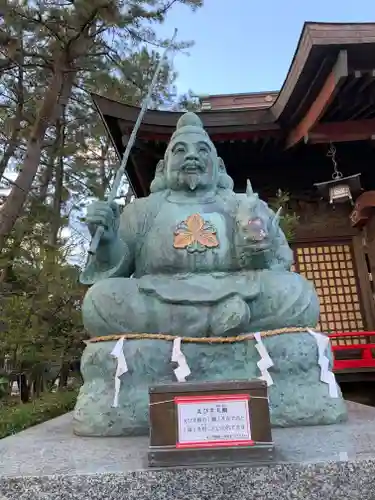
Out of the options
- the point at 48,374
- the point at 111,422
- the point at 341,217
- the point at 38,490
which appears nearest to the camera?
Result: the point at 38,490

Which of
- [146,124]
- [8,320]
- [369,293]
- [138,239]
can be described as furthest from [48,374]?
[138,239]

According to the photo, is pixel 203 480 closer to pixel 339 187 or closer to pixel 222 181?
pixel 222 181

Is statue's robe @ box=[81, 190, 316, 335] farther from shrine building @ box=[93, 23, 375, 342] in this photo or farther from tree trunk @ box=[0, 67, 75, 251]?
tree trunk @ box=[0, 67, 75, 251]

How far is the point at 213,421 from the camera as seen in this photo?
1759 millimetres

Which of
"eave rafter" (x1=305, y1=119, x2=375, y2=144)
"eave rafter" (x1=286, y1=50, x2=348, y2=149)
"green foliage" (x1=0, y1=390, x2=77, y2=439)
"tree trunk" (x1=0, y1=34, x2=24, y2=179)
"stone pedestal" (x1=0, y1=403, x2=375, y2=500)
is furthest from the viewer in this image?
"tree trunk" (x1=0, y1=34, x2=24, y2=179)

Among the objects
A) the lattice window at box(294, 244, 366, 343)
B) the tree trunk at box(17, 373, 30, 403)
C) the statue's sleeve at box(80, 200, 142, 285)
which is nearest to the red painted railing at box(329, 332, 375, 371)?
the lattice window at box(294, 244, 366, 343)

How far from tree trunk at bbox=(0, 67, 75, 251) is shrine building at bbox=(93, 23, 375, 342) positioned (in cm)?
70

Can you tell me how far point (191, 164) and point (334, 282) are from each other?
170 inches

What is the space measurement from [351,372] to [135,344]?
4647 mm

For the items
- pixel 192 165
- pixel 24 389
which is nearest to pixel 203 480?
pixel 192 165

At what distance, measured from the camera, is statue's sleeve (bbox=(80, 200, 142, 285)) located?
291 cm

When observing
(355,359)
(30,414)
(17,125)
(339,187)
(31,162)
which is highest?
(17,125)

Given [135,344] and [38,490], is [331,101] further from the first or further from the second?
[38,490]

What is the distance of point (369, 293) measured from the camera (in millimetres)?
6738
